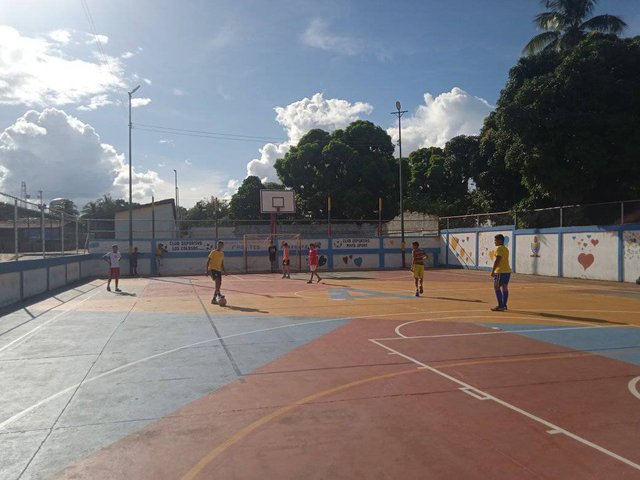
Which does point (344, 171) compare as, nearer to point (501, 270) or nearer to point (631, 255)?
point (631, 255)

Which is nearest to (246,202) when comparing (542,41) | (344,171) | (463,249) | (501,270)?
(344,171)

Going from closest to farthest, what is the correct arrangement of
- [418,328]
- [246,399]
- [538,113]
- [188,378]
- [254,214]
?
[246,399], [188,378], [418,328], [538,113], [254,214]

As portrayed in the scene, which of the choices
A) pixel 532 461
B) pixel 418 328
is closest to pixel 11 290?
pixel 418 328

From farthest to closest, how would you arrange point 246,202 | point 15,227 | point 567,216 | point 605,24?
point 246,202 < point 605,24 < point 567,216 < point 15,227

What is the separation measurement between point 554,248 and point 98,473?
85.9 feet

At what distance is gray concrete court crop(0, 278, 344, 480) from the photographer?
16.3 ft

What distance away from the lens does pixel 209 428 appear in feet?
16.9

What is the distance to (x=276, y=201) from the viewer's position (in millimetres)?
35062

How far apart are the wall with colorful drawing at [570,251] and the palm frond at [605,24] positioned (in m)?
12.8

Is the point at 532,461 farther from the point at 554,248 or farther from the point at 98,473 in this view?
the point at 554,248

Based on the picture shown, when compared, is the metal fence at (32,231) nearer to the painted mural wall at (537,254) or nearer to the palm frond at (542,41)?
the painted mural wall at (537,254)

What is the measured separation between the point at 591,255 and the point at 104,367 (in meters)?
22.9

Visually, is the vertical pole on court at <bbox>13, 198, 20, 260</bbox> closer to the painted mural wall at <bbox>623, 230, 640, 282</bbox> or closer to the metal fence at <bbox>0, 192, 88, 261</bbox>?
the metal fence at <bbox>0, 192, 88, 261</bbox>

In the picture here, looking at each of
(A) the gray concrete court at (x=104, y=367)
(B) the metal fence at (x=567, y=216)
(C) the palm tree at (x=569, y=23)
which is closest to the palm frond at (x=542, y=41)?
(C) the palm tree at (x=569, y=23)
